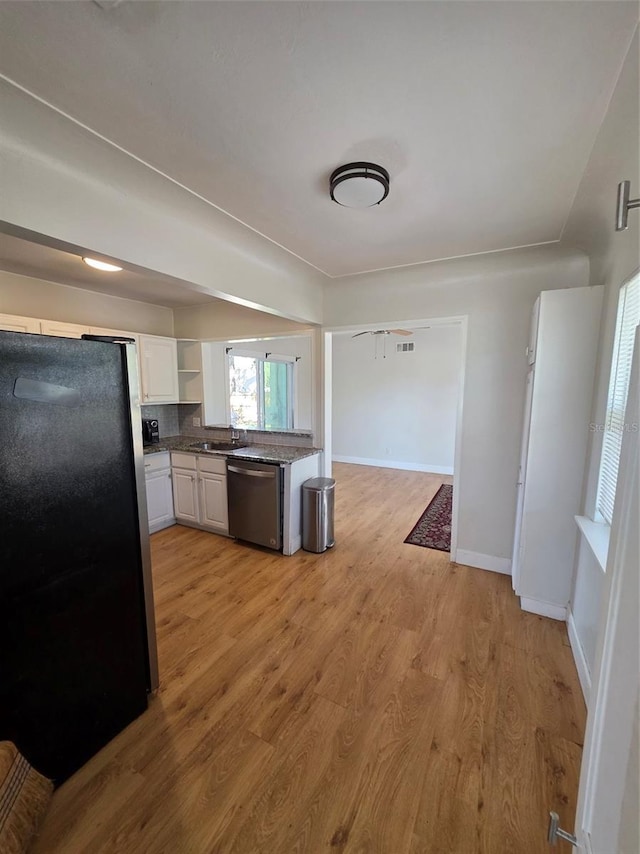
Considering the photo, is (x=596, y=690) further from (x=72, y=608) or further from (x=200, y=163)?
(x=200, y=163)

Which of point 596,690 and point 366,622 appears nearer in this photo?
point 596,690

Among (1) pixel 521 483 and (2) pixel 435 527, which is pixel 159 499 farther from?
(1) pixel 521 483

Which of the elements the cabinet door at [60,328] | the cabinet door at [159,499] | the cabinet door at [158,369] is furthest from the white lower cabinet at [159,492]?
the cabinet door at [60,328]

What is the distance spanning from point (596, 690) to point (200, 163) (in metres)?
2.33

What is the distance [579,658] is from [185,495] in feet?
11.8

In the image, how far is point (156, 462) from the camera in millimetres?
3713

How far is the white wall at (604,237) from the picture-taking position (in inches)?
47.1

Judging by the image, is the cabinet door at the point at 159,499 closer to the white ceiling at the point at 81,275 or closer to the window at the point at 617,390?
the white ceiling at the point at 81,275

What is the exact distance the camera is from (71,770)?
4.73 feet

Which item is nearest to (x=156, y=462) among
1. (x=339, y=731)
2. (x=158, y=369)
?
(x=158, y=369)

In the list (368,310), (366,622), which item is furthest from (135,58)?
(366,622)

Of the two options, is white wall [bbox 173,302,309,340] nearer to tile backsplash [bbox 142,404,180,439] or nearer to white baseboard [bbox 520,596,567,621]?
tile backsplash [bbox 142,404,180,439]

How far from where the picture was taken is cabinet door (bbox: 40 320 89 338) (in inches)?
115

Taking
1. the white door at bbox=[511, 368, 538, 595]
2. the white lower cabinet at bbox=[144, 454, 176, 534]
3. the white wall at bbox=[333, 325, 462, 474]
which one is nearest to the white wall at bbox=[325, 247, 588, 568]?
the white door at bbox=[511, 368, 538, 595]
